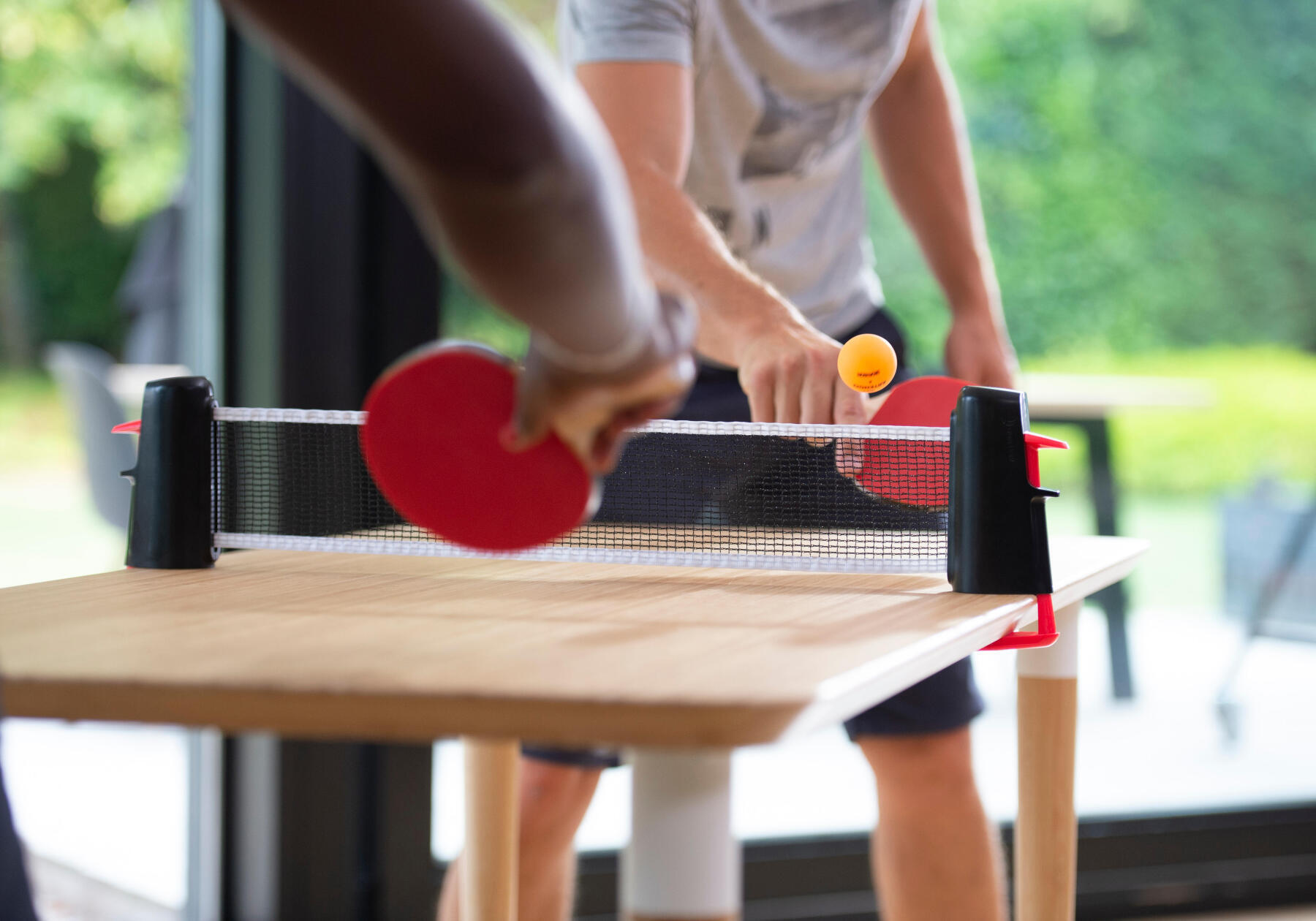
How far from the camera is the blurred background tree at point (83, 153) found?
1.77 m

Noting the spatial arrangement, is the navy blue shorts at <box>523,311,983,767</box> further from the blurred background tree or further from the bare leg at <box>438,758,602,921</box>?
the blurred background tree

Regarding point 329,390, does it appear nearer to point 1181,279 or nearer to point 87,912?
point 87,912

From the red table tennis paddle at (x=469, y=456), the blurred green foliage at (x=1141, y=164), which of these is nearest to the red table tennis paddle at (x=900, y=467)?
the red table tennis paddle at (x=469, y=456)

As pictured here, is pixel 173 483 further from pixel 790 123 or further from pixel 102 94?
pixel 102 94

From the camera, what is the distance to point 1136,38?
2.30 meters

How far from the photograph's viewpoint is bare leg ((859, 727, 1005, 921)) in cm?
124

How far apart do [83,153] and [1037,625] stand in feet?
5.39

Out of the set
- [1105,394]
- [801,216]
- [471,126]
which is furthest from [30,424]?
[1105,394]

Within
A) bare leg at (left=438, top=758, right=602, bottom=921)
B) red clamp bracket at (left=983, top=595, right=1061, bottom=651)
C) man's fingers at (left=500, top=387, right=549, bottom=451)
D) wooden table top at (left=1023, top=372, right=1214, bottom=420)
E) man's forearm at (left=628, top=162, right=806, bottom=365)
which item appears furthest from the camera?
wooden table top at (left=1023, top=372, right=1214, bottom=420)

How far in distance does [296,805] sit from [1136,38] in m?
2.06

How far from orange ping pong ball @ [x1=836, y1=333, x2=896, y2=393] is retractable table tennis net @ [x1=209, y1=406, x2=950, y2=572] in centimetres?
4

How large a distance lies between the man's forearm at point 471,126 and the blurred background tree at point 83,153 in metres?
1.59

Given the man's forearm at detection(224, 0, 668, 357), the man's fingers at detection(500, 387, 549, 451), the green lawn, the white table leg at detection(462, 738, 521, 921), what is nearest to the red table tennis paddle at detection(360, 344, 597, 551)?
the man's fingers at detection(500, 387, 549, 451)

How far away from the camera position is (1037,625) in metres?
0.78
